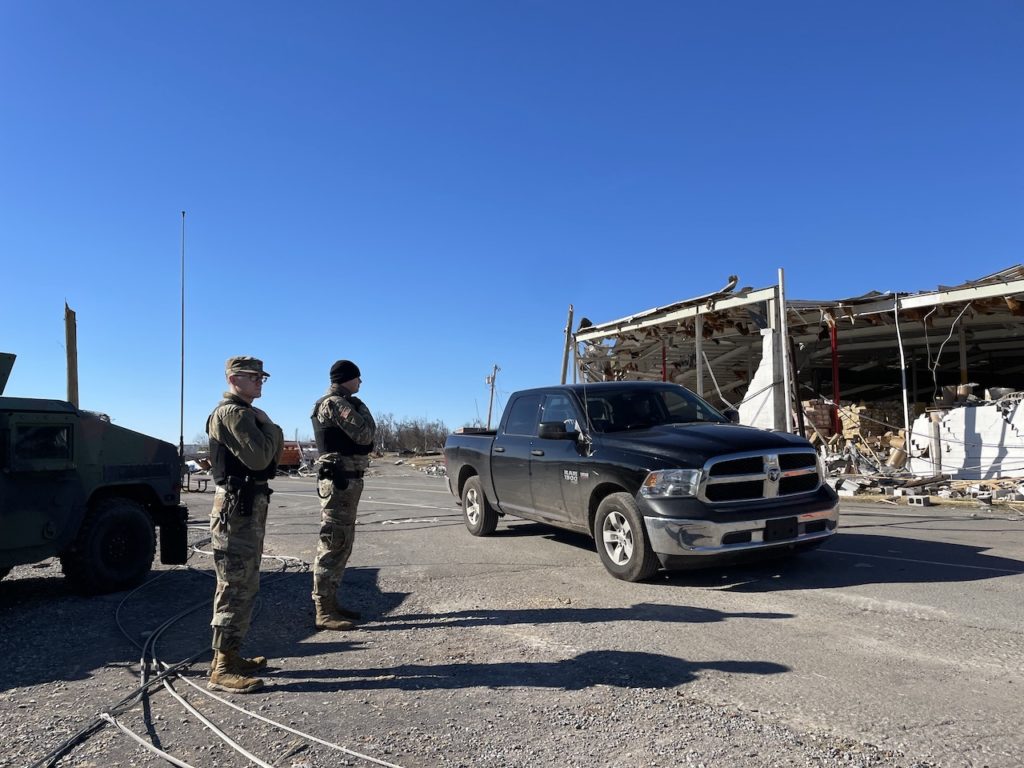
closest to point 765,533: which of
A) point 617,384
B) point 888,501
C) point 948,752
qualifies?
point 617,384

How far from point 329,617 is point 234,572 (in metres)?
1.25

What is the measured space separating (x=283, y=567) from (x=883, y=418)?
1515 centimetres

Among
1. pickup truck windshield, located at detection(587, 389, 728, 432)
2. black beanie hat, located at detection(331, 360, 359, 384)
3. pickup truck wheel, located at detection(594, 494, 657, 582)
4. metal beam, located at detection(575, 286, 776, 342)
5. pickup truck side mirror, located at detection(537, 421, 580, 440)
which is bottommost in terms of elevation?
pickup truck wheel, located at detection(594, 494, 657, 582)

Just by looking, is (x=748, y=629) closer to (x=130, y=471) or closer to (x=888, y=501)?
(x=130, y=471)

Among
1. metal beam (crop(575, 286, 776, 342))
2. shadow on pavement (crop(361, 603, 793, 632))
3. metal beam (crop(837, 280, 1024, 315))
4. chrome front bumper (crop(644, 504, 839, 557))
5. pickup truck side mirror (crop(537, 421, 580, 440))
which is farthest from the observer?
metal beam (crop(575, 286, 776, 342))

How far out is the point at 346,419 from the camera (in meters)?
5.54

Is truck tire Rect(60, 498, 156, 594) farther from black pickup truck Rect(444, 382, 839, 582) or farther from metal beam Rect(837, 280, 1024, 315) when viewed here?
metal beam Rect(837, 280, 1024, 315)

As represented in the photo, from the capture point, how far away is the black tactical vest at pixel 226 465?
4.46 metres

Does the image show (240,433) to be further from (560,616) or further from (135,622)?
(560,616)

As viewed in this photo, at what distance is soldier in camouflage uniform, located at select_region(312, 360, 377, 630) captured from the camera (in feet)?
18.1

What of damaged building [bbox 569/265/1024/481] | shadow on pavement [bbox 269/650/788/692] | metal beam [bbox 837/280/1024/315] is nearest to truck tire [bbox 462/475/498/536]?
shadow on pavement [bbox 269/650/788/692]

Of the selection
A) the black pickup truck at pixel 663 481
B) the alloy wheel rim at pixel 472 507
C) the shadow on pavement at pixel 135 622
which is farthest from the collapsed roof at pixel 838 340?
the shadow on pavement at pixel 135 622

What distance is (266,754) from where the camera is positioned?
10.9 ft

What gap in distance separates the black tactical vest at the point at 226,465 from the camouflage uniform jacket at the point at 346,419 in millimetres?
1016
